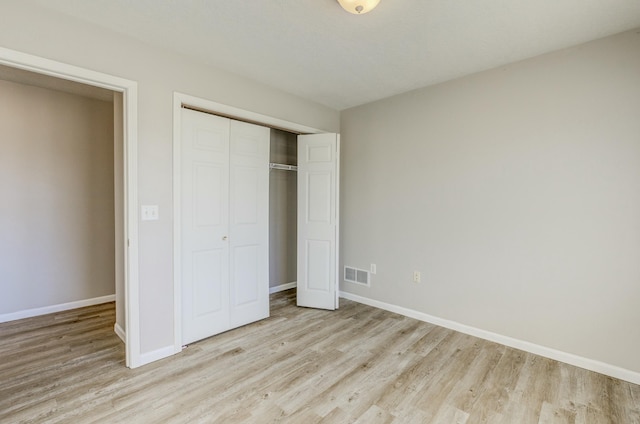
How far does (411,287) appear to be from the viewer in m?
3.37

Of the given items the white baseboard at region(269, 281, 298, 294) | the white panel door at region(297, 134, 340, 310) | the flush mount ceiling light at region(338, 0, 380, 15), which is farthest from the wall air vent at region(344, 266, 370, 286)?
the flush mount ceiling light at region(338, 0, 380, 15)

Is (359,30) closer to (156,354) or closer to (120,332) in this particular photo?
(156,354)

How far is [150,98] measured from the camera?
92.8 inches

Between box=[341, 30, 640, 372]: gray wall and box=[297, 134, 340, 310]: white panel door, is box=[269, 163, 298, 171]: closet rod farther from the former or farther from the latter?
box=[341, 30, 640, 372]: gray wall

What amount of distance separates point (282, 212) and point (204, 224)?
161cm

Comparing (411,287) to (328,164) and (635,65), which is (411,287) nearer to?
(328,164)

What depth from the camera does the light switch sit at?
235cm

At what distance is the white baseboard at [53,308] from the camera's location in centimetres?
315

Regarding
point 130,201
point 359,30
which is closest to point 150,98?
point 130,201

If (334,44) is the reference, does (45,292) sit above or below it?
below

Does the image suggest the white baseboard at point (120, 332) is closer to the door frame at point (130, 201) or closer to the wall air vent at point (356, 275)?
the door frame at point (130, 201)

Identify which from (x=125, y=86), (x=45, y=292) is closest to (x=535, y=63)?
(x=125, y=86)

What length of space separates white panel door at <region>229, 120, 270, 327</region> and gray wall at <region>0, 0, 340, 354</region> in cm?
55

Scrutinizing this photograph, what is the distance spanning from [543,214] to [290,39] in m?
2.51
